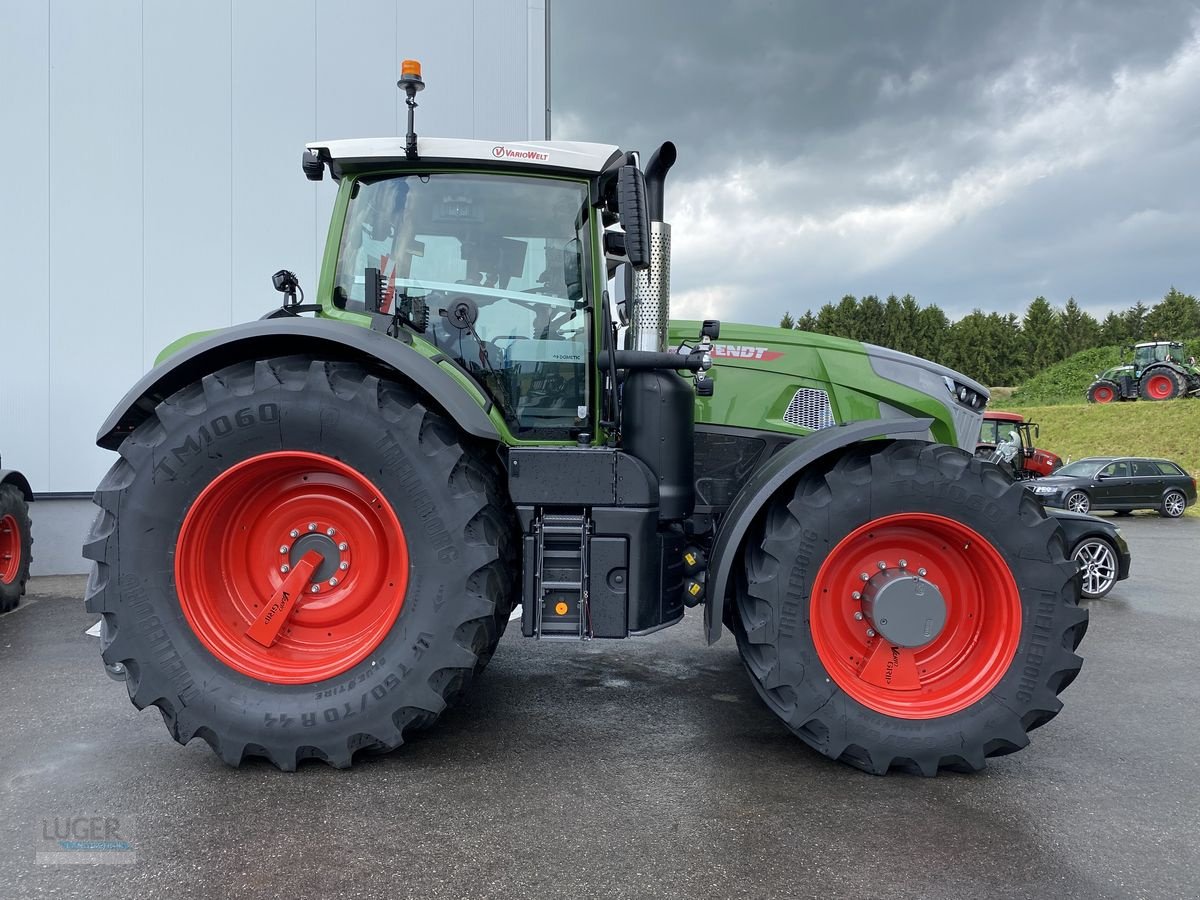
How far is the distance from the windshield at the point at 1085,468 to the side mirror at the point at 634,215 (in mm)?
15979

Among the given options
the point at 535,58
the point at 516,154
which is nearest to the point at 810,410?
the point at 516,154

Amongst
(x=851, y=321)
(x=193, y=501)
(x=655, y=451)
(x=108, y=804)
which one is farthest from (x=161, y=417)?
(x=851, y=321)

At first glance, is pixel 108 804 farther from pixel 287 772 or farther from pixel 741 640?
pixel 741 640

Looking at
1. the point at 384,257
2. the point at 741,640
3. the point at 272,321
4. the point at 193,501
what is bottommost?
the point at 741,640

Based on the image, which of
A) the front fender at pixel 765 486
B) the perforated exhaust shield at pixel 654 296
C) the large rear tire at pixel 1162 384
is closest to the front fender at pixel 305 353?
the perforated exhaust shield at pixel 654 296

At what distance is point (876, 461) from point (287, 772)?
2580mm

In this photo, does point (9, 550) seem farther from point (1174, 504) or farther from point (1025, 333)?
point (1025, 333)

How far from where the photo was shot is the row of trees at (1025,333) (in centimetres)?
4359

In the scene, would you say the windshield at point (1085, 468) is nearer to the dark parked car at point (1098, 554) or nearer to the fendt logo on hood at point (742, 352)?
the dark parked car at point (1098, 554)

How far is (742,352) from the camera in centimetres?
386

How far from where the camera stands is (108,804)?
271cm

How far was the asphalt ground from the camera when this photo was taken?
2287mm

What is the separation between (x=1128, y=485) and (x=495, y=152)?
16665 millimetres

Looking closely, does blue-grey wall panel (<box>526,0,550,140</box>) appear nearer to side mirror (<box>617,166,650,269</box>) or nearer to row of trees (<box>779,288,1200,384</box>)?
side mirror (<box>617,166,650,269</box>)
